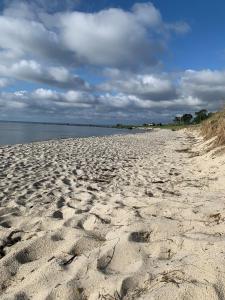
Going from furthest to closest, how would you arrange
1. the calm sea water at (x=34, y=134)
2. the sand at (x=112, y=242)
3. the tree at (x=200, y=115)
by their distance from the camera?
the tree at (x=200, y=115) → the calm sea water at (x=34, y=134) → the sand at (x=112, y=242)

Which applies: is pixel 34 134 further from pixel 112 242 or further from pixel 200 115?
pixel 200 115

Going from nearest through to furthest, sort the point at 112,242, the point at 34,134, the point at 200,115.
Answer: the point at 112,242, the point at 34,134, the point at 200,115

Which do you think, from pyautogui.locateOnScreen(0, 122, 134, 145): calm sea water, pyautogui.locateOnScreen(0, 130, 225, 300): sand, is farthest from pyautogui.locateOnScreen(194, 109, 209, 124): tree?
pyautogui.locateOnScreen(0, 130, 225, 300): sand

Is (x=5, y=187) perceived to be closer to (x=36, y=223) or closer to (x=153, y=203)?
(x=36, y=223)

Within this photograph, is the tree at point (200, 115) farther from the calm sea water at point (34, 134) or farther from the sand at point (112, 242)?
the sand at point (112, 242)

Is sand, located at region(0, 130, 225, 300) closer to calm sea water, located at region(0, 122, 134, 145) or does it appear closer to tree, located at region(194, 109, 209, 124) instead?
calm sea water, located at region(0, 122, 134, 145)

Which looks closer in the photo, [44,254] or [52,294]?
[52,294]

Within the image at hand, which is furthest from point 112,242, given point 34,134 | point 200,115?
point 200,115

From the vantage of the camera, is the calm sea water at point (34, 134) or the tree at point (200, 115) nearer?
the calm sea water at point (34, 134)

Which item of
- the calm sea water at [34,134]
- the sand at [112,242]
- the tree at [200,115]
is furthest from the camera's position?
the tree at [200,115]

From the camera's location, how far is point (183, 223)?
15.8 ft

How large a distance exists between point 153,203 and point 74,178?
4.10 meters

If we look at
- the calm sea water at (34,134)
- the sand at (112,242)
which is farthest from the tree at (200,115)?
the sand at (112,242)

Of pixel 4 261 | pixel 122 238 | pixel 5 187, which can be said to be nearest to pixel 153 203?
pixel 122 238
